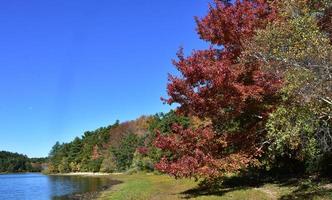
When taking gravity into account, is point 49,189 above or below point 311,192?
above

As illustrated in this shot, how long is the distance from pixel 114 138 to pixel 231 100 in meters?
120

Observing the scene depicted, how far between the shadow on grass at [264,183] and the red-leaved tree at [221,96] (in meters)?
1.83

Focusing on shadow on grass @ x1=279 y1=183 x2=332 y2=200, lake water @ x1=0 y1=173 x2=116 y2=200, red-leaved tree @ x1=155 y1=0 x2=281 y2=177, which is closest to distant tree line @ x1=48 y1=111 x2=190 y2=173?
lake water @ x1=0 y1=173 x2=116 y2=200

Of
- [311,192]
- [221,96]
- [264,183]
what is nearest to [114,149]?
[264,183]

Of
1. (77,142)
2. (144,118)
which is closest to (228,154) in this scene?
(144,118)

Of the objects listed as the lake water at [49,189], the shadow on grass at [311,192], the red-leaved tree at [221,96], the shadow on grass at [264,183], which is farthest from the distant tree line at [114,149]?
the shadow on grass at [311,192]

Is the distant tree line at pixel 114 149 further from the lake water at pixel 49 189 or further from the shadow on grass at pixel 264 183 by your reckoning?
the shadow on grass at pixel 264 183

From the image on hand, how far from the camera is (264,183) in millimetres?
29078

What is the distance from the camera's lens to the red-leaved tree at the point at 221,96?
25.4 metres

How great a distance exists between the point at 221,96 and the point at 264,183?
24.1 ft

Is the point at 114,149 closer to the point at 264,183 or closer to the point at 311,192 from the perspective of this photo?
the point at 264,183

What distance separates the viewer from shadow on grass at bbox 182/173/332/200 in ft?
69.4

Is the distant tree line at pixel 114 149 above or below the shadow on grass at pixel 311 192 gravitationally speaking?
above

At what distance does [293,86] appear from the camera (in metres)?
14.4
